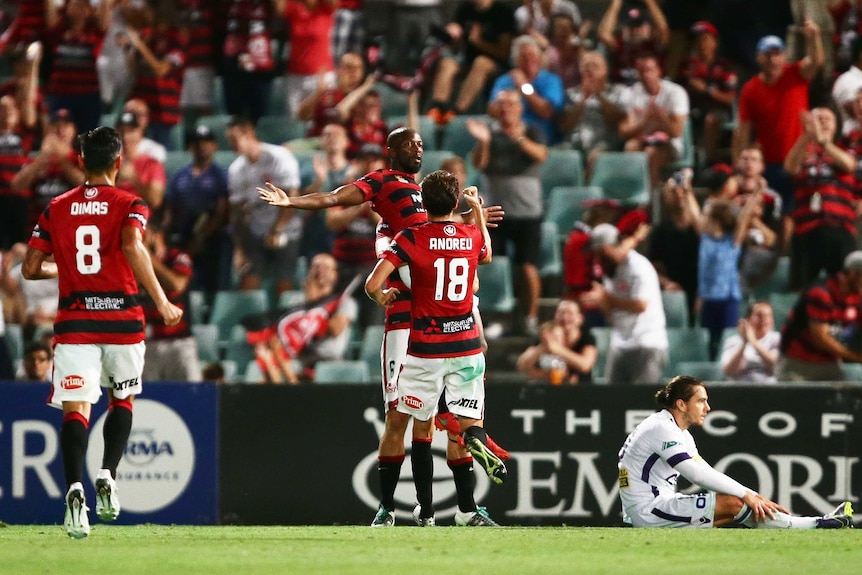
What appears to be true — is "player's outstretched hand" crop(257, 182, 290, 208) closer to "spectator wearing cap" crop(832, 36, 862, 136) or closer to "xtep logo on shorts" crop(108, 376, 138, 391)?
"xtep logo on shorts" crop(108, 376, 138, 391)

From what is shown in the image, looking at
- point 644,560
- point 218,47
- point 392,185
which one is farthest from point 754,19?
point 644,560

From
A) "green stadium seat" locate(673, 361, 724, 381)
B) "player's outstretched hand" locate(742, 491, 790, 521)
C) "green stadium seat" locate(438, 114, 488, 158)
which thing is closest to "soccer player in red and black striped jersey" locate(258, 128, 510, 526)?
"player's outstretched hand" locate(742, 491, 790, 521)

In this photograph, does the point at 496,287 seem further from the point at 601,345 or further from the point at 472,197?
the point at 472,197

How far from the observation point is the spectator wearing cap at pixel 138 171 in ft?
44.5

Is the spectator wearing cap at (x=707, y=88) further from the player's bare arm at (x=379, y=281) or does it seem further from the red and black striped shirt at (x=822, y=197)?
the player's bare arm at (x=379, y=281)

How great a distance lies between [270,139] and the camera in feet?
48.3

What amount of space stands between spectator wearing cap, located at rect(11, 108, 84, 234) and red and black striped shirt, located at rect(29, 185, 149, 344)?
6112mm

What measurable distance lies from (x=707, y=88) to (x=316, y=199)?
22.5 ft

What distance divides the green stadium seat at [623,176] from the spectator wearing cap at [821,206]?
1433mm

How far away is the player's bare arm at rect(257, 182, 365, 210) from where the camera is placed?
8.32m

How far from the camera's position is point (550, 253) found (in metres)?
13.4

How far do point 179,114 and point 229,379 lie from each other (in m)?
3.53

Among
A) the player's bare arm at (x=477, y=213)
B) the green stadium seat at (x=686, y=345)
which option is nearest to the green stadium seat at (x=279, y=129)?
the green stadium seat at (x=686, y=345)

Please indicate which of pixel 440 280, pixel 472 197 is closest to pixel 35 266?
pixel 440 280
